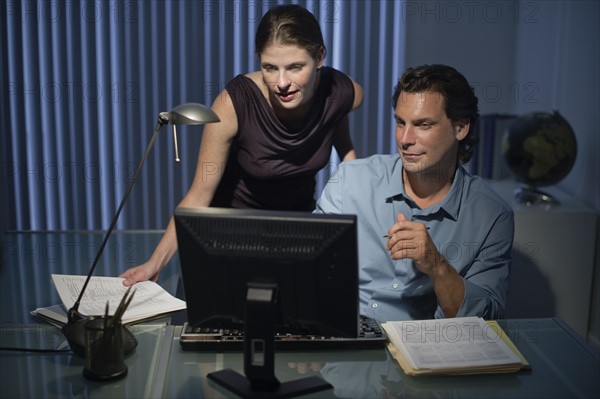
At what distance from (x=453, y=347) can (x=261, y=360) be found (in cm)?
44

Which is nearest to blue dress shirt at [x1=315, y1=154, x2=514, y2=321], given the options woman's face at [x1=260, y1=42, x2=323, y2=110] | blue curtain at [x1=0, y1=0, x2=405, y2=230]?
woman's face at [x1=260, y1=42, x2=323, y2=110]

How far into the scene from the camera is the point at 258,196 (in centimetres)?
259

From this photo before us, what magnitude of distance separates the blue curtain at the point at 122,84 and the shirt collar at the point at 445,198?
1.92 meters

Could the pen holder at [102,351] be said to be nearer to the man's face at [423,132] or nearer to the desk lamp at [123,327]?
the desk lamp at [123,327]

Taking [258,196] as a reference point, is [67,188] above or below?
below

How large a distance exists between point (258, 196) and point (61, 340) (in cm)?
105

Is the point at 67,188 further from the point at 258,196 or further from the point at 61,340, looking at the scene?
the point at 61,340

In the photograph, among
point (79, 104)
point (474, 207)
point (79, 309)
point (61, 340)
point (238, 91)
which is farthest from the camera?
point (79, 104)

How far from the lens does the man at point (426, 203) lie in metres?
1.98

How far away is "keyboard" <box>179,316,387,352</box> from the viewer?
1.62 m

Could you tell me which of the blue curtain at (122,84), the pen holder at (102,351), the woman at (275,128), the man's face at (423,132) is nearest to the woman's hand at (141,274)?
the woman at (275,128)

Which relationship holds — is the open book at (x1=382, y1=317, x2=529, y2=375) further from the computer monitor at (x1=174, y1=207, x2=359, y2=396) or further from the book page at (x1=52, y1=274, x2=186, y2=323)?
the book page at (x1=52, y1=274, x2=186, y2=323)

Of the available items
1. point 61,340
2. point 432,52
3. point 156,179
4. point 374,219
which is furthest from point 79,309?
point 432,52

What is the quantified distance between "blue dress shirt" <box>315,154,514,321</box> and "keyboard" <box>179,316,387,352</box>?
1.06 ft
